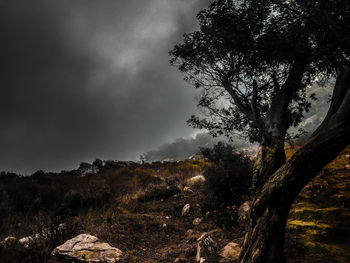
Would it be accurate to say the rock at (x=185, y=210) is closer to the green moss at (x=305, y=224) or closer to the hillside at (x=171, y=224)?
the hillside at (x=171, y=224)

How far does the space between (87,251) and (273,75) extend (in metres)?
6.11

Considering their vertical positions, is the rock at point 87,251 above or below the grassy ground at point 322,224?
below

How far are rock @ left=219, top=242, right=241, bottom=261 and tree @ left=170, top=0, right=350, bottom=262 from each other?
815 mm

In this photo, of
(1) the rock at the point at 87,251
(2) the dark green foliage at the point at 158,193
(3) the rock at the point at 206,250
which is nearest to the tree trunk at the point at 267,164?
(3) the rock at the point at 206,250

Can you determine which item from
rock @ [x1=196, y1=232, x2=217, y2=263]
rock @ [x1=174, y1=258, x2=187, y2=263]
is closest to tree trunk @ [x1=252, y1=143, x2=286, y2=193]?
rock @ [x1=196, y1=232, x2=217, y2=263]

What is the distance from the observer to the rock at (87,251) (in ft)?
11.5

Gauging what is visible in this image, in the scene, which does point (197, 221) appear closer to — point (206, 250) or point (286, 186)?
point (206, 250)

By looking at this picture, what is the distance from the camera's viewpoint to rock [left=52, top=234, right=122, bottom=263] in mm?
3514

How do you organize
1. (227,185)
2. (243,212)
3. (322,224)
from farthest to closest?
(227,185), (243,212), (322,224)

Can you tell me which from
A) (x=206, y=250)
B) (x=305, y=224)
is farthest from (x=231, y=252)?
(x=305, y=224)

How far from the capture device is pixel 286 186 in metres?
2.37

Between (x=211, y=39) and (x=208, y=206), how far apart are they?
17.5 ft

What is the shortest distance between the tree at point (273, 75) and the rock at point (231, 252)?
82cm

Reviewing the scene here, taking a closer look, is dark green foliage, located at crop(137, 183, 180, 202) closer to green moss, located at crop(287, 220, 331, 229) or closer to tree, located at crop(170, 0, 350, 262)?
tree, located at crop(170, 0, 350, 262)
